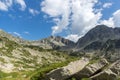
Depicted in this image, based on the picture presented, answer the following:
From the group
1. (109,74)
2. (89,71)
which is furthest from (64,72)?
(109,74)

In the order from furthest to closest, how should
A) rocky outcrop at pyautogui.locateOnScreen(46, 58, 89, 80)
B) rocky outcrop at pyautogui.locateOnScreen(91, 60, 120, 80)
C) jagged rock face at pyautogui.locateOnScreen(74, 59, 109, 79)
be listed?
rocky outcrop at pyautogui.locateOnScreen(46, 58, 89, 80) < jagged rock face at pyautogui.locateOnScreen(74, 59, 109, 79) < rocky outcrop at pyautogui.locateOnScreen(91, 60, 120, 80)

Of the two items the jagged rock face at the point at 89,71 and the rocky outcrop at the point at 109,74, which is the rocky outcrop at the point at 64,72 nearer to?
the jagged rock face at the point at 89,71

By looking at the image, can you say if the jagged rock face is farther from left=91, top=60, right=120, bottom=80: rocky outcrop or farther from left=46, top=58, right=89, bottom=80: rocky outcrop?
left=91, top=60, right=120, bottom=80: rocky outcrop

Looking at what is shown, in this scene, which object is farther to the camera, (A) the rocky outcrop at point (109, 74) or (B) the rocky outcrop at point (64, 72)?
(B) the rocky outcrop at point (64, 72)

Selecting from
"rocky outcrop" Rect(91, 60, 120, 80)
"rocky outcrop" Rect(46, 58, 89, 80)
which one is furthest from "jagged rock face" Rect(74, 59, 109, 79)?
"rocky outcrop" Rect(91, 60, 120, 80)

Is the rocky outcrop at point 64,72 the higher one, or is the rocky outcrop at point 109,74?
the rocky outcrop at point 64,72

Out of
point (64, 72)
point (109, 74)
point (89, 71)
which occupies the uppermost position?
point (64, 72)

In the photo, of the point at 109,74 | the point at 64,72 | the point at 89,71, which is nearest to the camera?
the point at 109,74

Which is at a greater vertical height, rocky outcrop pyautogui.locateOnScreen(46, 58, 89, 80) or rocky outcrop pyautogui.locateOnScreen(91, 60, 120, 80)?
rocky outcrop pyautogui.locateOnScreen(46, 58, 89, 80)

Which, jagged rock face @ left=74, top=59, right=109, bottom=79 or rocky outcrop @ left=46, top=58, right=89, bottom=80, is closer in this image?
jagged rock face @ left=74, top=59, right=109, bottom=79

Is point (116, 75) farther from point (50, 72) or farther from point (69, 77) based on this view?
point (50, 72)

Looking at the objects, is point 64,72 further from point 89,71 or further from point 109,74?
point 109,74

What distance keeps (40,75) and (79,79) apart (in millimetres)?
8127

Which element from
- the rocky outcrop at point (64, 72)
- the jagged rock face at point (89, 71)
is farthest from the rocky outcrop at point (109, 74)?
the rocky outcrop at point (64, 72)
